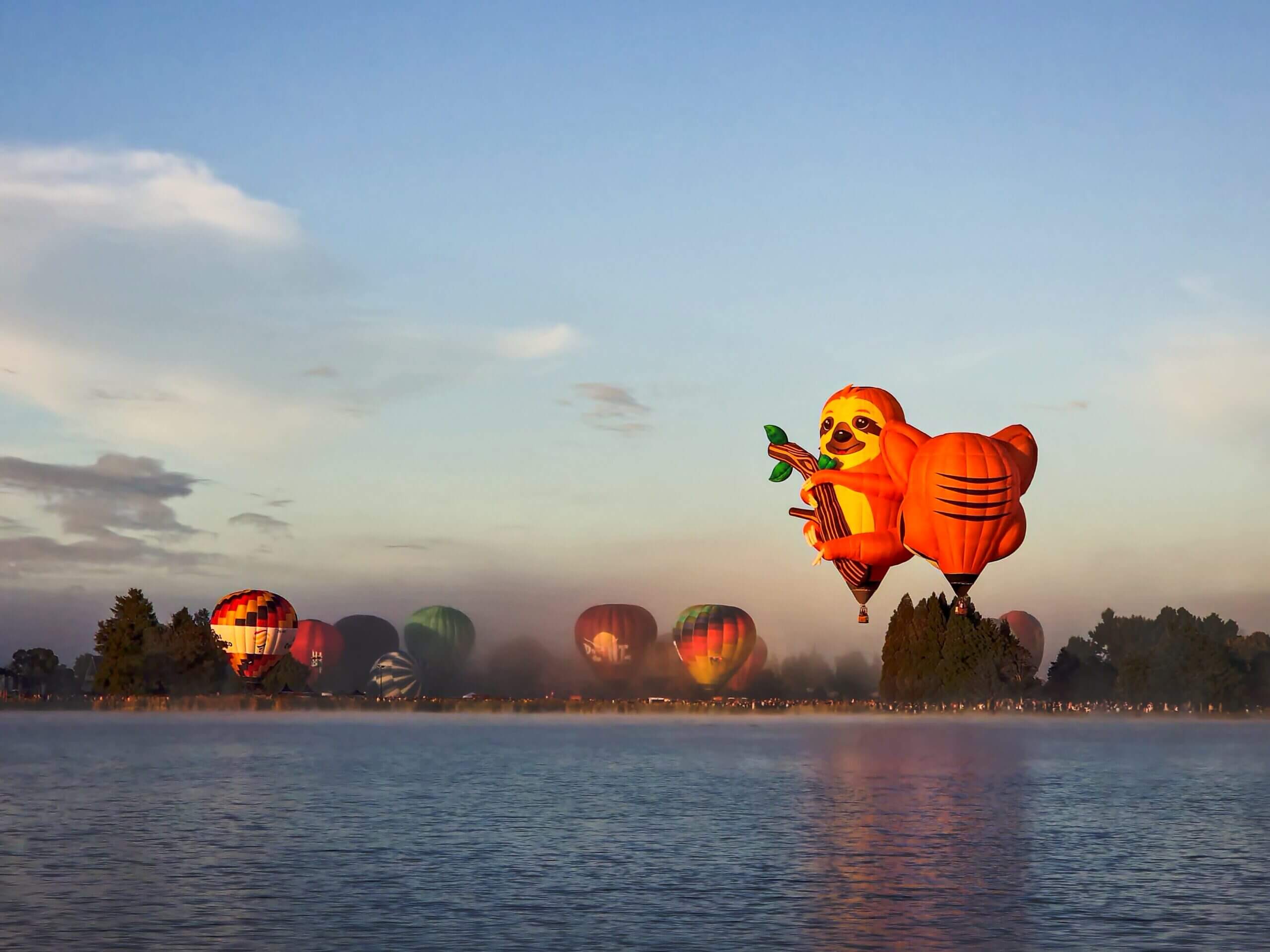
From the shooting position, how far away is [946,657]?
173625 millimetres

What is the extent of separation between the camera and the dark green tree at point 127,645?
180 metres

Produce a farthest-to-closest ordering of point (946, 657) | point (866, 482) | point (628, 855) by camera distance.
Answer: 1. point (946, 657)
2. point (866, 482)
3. point (628, 855)

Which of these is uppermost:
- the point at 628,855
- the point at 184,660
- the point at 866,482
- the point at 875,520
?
the point at 866,482

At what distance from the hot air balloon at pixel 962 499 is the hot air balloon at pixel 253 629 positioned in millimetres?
95349

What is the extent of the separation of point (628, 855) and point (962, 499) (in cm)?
6657

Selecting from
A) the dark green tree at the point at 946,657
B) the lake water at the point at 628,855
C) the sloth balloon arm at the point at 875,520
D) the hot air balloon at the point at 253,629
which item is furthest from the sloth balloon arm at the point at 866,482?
the hot air balloon at the point at 253,629

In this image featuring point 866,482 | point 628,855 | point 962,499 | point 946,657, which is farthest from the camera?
point 946,657

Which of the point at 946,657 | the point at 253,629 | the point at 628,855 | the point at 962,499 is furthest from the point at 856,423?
the point at 253,629

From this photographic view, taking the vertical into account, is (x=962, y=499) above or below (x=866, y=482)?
below

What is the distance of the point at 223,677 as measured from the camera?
620 ft

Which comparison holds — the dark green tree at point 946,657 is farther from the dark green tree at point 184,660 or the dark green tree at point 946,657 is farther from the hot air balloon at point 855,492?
the dark green tree at point 184,660

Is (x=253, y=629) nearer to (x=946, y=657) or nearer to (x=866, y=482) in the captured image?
(x=946, y=657)

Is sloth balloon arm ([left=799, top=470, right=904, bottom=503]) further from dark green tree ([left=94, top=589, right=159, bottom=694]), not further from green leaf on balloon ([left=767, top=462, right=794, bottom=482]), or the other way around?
dark green tree ([left=94, top=589, right=159, bottom=694])

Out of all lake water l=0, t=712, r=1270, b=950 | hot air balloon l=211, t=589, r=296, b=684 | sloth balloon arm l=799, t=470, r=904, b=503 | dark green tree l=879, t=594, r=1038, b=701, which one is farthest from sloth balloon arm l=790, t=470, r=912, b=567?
hot air balloon l=211, t=589, r=296, b=684
